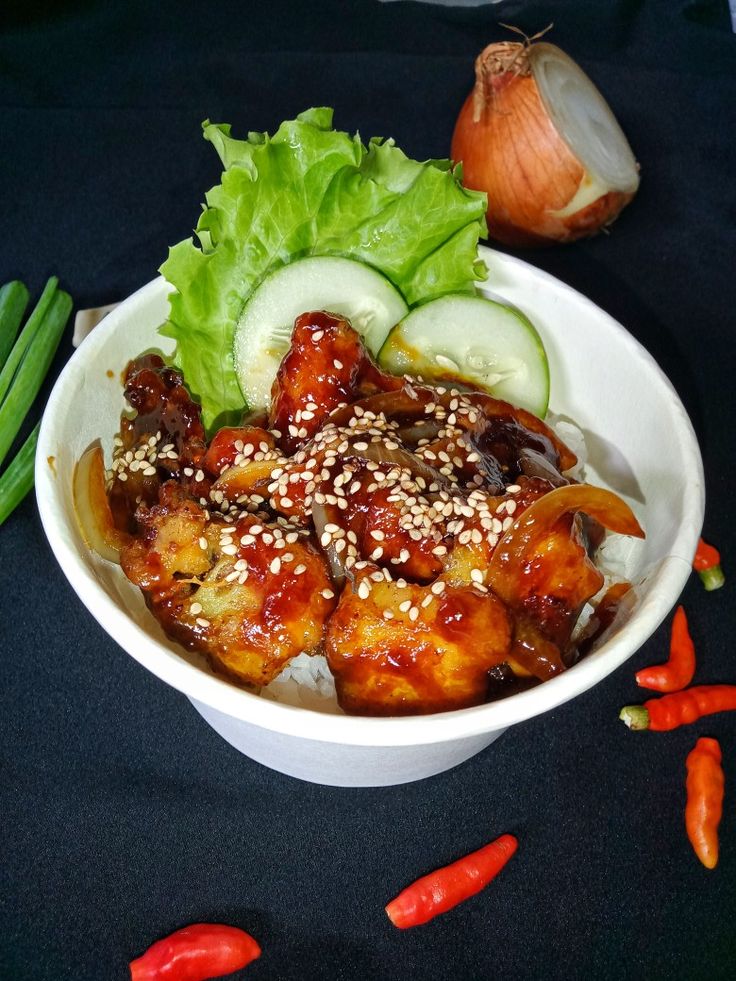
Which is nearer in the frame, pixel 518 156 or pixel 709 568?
pixel 709 568

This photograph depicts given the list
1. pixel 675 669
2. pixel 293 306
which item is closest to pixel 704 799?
pixel 675 669

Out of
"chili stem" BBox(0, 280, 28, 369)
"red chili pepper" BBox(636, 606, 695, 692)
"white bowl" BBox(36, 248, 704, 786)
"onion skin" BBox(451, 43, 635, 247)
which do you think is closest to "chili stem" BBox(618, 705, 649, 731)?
"red chili pepper" BBox(636, 606, 695, 692)

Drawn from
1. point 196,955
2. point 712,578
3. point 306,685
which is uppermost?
point 306,685

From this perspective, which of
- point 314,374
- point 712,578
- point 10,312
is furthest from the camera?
point 10,312

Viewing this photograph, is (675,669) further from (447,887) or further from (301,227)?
(301,227)

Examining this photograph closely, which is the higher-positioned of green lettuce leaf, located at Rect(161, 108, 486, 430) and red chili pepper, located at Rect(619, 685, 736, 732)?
green lettuce leaf, located at Rect(161, 108, 486, 430)

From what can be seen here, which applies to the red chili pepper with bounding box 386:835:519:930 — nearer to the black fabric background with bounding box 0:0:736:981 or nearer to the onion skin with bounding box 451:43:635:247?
the black fabric background with bounding box 0:0:736:981

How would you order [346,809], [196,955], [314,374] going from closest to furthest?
[196,955] < [314,374] < [346,809]
